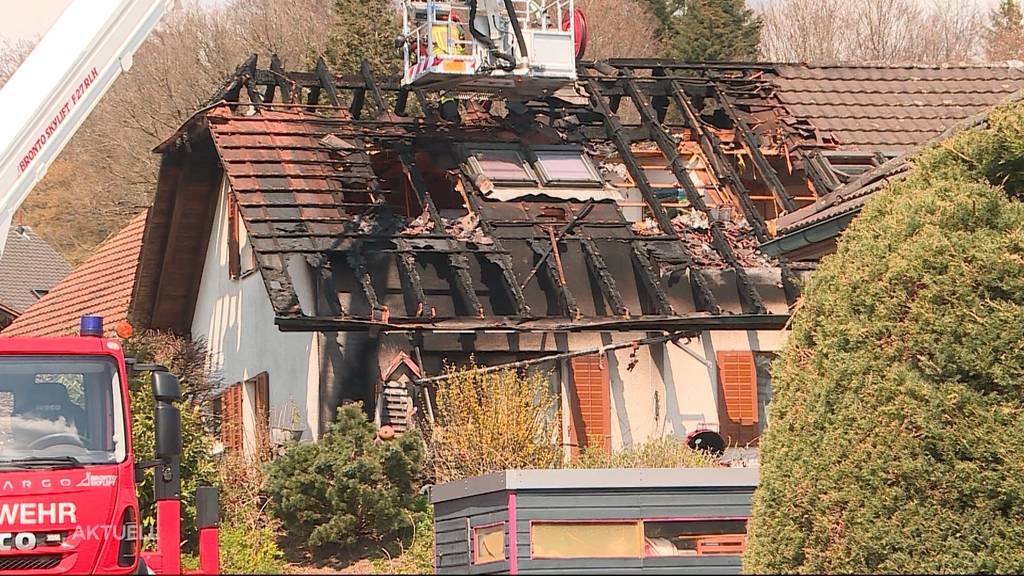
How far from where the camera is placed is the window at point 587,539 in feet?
40.5

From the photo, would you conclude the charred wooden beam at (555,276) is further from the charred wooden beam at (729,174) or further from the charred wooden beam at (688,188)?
the charred wooden beam at (729,174)

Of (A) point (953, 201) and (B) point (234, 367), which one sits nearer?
(A) point (953, 201)

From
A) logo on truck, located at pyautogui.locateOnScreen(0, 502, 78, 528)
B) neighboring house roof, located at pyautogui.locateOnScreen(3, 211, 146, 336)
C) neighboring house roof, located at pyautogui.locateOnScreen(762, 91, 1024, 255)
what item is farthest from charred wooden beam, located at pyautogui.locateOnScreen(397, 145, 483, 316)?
logo on truck, located at pyautogui.locateOnScreen(0, 502, 78, 528)

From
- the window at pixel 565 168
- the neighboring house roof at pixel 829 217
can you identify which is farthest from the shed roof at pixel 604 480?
the window at pixel 565 168

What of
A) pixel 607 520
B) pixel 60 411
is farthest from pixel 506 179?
pixel 60 411

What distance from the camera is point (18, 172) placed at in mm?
12914

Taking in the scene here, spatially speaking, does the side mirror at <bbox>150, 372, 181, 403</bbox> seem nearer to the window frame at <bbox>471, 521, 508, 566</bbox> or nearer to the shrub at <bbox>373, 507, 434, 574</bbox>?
the window frame at <bbox>471, 521, 508, 566</bbox>

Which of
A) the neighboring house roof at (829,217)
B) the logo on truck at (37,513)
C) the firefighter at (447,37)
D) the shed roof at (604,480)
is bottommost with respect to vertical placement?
the logo on truck at (37,513)

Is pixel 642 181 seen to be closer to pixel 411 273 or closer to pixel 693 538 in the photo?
pixel 411 273

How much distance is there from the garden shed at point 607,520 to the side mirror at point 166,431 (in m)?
2.69

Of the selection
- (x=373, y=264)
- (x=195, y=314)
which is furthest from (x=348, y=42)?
(x=373, y=264)

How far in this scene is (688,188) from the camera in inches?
894

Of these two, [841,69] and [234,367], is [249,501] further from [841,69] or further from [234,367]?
[841,69]

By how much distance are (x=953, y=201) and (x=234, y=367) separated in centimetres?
1614
